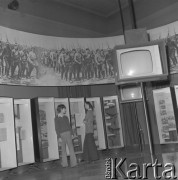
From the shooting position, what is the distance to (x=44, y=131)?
23.7 feet

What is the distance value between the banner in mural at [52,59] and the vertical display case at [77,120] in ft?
2.36

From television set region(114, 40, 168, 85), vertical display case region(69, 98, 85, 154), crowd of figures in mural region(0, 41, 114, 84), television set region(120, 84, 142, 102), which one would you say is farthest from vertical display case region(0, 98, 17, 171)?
television set region(114, 40, 168, 85)

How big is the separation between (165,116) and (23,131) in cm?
450

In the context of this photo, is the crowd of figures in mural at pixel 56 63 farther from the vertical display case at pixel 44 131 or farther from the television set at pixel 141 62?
the television set at pixel 141 62

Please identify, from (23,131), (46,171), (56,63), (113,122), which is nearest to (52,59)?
(56,63)

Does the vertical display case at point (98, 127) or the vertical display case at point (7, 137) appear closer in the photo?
the vertical display case at point (7, 137)

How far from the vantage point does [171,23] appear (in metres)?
8.34

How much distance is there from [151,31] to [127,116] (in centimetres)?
309

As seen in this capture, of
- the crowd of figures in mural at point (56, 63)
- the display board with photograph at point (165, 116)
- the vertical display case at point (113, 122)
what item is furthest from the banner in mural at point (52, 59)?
the display board with photograph at point (165, 116)

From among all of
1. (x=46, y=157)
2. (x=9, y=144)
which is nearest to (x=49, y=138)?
(x=46, y=157)

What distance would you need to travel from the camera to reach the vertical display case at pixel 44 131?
6.69 metres

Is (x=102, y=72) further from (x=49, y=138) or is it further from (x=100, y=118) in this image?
(x=49, y=138)

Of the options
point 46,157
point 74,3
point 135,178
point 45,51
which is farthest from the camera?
point 74,3

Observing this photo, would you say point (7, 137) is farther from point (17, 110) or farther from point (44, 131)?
point (44, 131)
